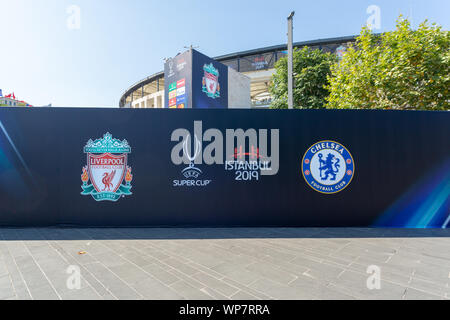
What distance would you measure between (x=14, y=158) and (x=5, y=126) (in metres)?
0.74

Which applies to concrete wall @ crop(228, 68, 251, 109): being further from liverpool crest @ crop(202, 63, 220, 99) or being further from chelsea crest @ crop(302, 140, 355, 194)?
chelsea crest @ crop(302, 140, 355, 194)

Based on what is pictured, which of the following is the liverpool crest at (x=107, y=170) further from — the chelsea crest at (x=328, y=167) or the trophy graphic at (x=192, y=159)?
the chelsea crest at (x=328, y=167)

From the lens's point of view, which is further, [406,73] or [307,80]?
[307,80]

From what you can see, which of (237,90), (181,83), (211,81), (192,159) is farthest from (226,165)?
(237,90)

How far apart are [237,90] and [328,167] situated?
1833cm

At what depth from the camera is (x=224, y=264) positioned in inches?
120

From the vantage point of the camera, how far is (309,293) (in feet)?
7.69

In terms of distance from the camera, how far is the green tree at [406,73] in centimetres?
723

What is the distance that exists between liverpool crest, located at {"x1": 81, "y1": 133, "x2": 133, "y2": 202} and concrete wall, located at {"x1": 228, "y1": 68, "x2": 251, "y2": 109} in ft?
55.7

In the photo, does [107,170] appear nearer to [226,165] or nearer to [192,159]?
[192,159]

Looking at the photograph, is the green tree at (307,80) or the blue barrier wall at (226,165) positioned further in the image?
the green tree at (307,80)

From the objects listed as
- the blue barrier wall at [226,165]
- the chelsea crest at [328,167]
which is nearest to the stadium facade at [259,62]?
the blue barrier wall at [226,165]

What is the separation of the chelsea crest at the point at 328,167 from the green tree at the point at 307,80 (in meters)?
10.1
